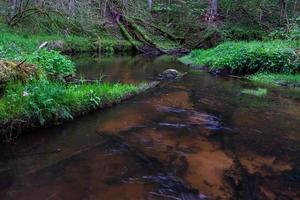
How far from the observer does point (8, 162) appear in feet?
18.1

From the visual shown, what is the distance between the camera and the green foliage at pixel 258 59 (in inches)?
587

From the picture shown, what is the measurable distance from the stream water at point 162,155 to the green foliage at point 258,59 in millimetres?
5472

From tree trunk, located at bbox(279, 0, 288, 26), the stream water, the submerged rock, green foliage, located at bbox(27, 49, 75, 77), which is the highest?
tree trunk, located at bbox(279, 0, 288, 26)

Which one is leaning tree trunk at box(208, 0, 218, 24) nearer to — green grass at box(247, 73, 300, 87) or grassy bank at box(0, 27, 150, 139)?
green grass at box(247, 73, 300, 87)

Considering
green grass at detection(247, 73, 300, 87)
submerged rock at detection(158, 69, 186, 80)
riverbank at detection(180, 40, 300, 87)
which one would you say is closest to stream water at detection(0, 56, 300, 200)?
green grass at detection(247, 73, 300, 87)

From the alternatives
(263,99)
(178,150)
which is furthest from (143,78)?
(178,150)

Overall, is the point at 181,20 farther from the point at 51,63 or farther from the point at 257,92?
the point at 51,63

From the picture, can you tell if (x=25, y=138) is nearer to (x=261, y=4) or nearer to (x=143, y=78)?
(x=143, y=78)

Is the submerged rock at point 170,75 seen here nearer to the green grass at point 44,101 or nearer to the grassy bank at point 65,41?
the grassy bank at point 65,41

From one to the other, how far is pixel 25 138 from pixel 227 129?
4020 mm

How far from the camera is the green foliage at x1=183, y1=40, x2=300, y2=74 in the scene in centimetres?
1491

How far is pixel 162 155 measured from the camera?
612cm

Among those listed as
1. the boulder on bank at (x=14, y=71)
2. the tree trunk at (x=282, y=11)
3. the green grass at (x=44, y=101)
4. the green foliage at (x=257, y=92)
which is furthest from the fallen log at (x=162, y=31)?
the boulder on bank at (x=14, y=71)

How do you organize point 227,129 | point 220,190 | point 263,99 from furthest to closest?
point 263,99, point 227,129, point 220,190
